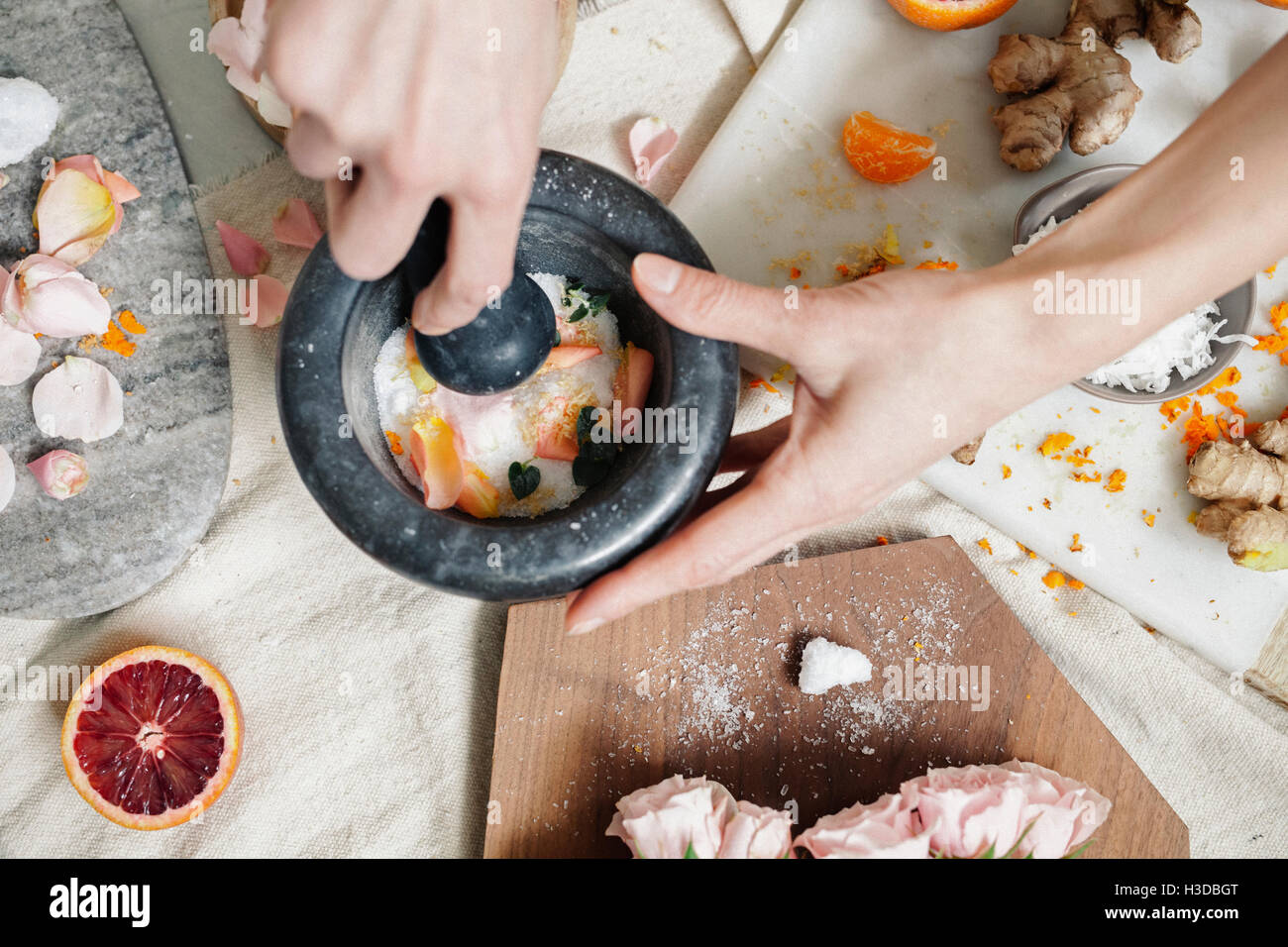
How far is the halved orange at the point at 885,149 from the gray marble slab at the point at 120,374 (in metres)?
0.79

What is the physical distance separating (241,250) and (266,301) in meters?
0.07

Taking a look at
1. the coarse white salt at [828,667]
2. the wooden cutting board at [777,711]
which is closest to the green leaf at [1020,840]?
the wooden cutting board at [777,711]

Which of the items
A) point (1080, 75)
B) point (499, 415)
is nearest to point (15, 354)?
point (499, 415)

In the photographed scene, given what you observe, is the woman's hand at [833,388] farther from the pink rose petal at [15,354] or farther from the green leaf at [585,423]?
the pink rose petal at [15,354]

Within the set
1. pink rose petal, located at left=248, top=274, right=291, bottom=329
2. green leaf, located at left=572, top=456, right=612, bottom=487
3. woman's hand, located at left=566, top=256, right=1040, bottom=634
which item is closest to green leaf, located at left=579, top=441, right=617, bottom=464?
green leaf, located at left=572, top=456, right=612, bottom=487

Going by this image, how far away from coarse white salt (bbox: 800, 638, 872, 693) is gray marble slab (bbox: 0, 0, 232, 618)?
0.72 m

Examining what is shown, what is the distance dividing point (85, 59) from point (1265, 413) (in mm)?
1502

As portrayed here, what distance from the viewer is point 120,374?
1062 millimetres

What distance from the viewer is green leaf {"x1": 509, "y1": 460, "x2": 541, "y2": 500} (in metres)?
0.83

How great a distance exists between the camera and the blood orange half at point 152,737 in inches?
39.9

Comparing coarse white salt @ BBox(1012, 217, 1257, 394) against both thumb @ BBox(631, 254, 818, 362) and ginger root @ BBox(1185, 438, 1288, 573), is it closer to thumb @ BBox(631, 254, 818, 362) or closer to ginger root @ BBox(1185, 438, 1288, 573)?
ginger root @ BBox(1185, 438, 1288, 573)

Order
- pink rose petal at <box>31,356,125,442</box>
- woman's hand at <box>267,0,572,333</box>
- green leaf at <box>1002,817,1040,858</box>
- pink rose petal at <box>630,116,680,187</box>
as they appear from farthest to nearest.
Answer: pink rose petal at <box>630,116,680,187</box> → pink rose petal at <box>31,356,125,442</box> → green leaf at <box>1002,817,1040,858</box> → woman's hand at <box>267,0,572,333</box>
